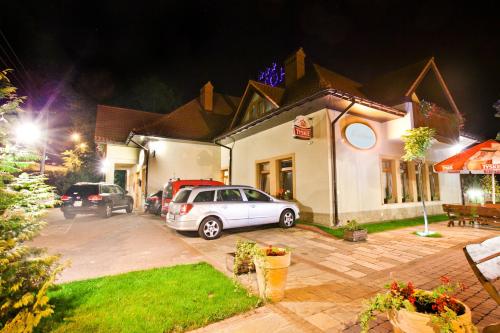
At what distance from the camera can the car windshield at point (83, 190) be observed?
475 inches

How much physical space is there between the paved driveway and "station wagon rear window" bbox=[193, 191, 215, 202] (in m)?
1.40

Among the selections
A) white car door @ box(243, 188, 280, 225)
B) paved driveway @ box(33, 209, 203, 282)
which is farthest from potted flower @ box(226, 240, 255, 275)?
white car door @ box(243, 188, 280, 225)

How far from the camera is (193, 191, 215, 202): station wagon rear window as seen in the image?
26.1ft

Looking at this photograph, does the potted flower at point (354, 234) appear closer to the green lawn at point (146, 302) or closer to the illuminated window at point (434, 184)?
the green lawn at point (146, 302)

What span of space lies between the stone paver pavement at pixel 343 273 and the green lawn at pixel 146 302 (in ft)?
0.99

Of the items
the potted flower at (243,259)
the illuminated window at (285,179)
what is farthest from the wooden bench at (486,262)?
the illuminated window at (285,179)

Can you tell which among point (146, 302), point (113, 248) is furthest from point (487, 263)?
point (113, 248)

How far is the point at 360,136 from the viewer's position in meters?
10.4

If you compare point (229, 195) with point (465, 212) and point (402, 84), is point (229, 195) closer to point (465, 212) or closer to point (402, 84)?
point (465, 212)

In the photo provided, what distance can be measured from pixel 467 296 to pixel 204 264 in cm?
444

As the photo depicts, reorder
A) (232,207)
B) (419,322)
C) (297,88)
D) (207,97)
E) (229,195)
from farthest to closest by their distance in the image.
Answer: (207,97) → (297,88) → (229,195) → (232,207) → (419,322)

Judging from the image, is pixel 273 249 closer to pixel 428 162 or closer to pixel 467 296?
pixel 467 296

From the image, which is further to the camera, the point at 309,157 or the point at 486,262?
the point at 309,157

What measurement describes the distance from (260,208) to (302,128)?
3.56m
